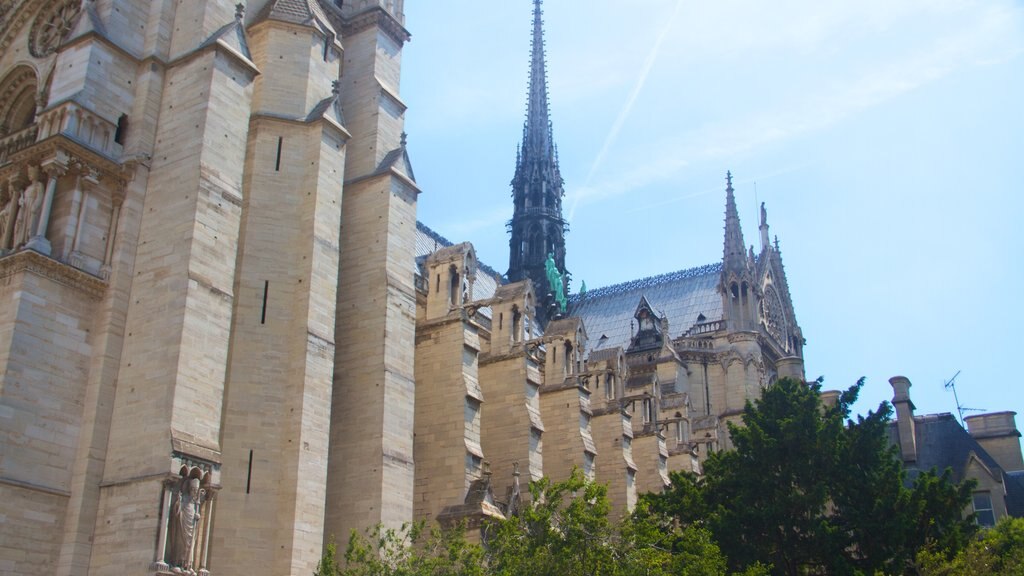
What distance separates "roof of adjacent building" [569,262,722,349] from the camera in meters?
57.8

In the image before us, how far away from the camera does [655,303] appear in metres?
60.5

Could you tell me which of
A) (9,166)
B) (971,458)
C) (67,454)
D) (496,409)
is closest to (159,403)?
(67,454)

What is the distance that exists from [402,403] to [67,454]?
7.71 m

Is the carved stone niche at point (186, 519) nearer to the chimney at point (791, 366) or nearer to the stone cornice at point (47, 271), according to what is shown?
the stone cornice at point (47, 271)

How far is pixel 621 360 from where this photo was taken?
4244 centimetres

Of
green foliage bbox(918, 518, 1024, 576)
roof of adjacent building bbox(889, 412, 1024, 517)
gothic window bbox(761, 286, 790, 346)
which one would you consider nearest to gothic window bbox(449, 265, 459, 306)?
green foliage bbox(918, 518, 1024, 576)

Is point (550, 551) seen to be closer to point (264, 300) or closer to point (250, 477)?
point (250, 477)

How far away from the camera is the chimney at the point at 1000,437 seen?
48.6 m

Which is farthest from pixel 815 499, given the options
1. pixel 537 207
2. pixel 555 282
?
pixel 537 207

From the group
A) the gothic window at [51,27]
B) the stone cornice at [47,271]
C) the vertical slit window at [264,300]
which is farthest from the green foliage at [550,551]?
the gothic window at [51,27]

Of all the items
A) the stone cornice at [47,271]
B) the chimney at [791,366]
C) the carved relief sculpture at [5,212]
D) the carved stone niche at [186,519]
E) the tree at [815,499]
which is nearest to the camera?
the carved stone niche at [186,519]

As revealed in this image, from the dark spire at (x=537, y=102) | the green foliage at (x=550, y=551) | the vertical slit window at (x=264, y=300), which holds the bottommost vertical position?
the green foliage at (x=550, y=551)

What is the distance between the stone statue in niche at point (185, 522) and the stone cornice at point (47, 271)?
4.42 m

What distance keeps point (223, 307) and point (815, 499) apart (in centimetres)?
1621
